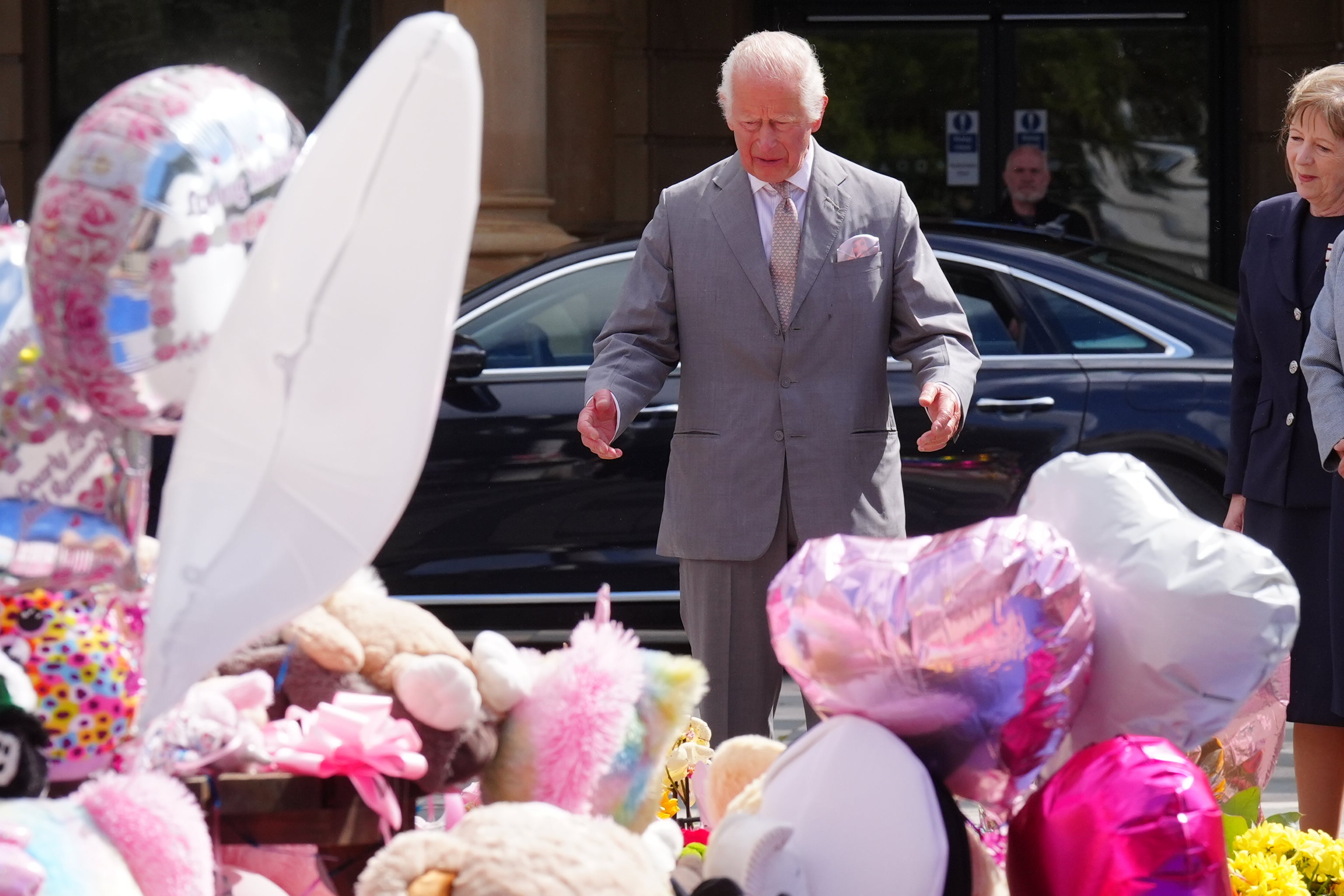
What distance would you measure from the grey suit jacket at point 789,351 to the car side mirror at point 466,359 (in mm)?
2464

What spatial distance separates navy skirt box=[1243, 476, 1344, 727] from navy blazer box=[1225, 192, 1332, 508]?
0.16 feet

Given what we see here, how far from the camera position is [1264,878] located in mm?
2332

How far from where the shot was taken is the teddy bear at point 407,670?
6.30 ft

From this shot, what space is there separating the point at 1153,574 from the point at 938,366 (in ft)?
5.58

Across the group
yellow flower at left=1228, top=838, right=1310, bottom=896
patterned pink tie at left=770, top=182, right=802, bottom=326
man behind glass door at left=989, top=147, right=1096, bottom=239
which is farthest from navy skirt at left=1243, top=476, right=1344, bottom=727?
man behind glass door at left=989, top=147, right=1096, bottom=239

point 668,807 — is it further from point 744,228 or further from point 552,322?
point 552,322

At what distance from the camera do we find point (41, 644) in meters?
1.75

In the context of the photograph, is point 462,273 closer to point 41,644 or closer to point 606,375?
point 41,644

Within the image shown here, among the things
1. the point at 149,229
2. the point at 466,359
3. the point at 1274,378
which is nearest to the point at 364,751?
the point at 149,229

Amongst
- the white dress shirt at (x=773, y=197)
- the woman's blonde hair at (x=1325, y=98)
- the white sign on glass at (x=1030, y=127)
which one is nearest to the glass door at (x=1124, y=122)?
the white sign on glass at (x=1030, y=127)

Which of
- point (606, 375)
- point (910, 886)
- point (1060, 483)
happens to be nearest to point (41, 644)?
point (910, 886)

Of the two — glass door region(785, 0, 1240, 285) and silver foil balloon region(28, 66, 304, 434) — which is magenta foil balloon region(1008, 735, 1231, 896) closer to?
silver foil balloon region(28, 66, 304, 434)

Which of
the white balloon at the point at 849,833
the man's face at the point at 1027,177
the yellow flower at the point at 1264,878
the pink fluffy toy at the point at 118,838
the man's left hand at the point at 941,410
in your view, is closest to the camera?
the pink fluffy toy at the point at 118,838

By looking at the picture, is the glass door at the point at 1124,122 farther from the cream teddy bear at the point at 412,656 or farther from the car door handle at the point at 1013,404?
the cream teddy bear at the point at 412,656
